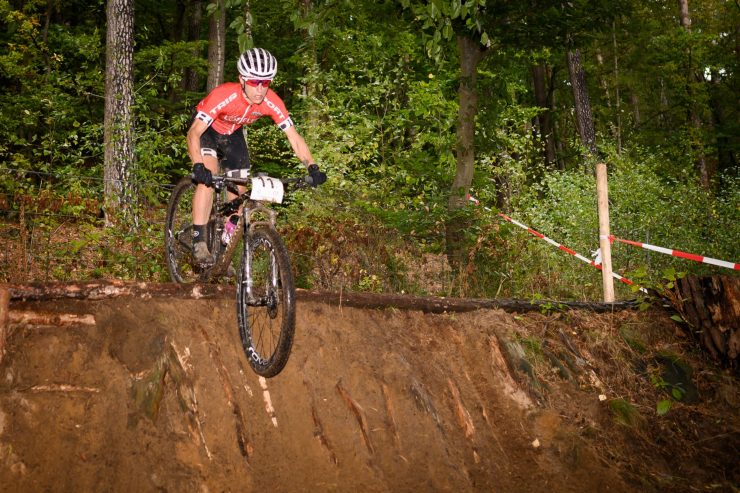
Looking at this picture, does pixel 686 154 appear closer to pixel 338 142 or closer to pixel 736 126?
pixel 736 126

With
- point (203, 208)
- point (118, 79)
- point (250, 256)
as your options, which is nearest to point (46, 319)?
point (250, 256)

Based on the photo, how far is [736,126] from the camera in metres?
25.2

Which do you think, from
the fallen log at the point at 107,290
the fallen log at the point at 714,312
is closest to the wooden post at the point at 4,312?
the fallen log at the point at 107,290

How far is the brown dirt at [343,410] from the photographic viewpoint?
396 cm

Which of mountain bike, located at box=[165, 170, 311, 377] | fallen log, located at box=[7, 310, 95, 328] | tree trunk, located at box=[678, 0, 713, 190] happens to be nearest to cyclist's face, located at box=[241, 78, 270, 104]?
mountain bike, located at box=[165, 170, 311, 377]

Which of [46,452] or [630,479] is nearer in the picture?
[46,452]

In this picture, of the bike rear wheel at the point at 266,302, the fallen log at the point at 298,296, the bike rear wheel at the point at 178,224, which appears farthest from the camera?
the bike rear wheel at the point at 178,224

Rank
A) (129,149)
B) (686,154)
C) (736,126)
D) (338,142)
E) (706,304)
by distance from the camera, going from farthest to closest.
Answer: (736,126), (686,154), (338,142), (129,149), (706,304)

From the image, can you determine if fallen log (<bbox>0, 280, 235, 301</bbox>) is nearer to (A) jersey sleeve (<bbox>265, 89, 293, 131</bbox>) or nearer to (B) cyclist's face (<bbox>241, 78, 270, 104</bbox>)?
(A) jersey sleeve (<bbox>265, 89, 293, 131</bbox>)

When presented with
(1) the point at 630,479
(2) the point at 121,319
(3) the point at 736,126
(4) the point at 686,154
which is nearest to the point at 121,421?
(2) the point at 121,319

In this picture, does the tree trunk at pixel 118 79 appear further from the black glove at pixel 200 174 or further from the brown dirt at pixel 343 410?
the brown dirt at pixel 343 410

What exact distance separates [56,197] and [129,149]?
1.78 metres

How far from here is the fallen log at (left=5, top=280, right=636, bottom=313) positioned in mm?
4598

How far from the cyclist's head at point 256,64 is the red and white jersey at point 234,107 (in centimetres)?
25
